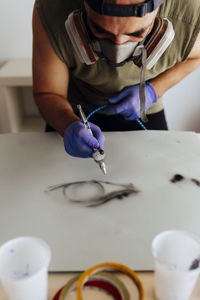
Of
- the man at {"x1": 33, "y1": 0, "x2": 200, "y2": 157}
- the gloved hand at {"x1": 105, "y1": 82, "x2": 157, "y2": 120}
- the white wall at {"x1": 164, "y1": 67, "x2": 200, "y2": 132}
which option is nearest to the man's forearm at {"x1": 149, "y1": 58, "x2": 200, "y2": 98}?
the man at {"x1": 33, "y1": 0, "x2": 200, "y2": 157}

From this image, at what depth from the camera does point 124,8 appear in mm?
586

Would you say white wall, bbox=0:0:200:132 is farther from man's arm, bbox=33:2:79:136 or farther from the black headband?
the black headband

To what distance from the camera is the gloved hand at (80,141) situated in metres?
0.77

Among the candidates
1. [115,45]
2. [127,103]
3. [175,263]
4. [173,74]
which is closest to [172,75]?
[173,74]

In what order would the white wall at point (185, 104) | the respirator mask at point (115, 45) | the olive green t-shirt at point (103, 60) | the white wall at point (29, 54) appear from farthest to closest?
the white wall at point (185, 104), the white wall at point (29, 54), the olive green t-shirt at point (103, 60), the respirator mask at point (115, 45)

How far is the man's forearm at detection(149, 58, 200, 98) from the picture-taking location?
1.06 metres

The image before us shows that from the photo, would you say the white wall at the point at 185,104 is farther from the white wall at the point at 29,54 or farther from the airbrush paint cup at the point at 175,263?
the airbrush paint cup at the point at 175,263

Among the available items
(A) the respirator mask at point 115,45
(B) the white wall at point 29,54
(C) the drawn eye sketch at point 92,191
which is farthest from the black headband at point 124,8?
(B) the white wall at point 29,54

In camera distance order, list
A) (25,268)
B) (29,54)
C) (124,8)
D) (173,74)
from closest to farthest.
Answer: (25,268)
(124,8)
(173,74)
(29,54)

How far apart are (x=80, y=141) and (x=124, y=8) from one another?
13.2 inches

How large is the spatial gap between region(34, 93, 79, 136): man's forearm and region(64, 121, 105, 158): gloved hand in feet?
0.27

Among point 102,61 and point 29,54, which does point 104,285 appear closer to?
point 102,61

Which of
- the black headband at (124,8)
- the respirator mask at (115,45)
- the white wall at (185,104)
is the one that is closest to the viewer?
the black headband at (124,8)

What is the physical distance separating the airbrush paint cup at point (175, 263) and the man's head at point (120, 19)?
1.45 ft
